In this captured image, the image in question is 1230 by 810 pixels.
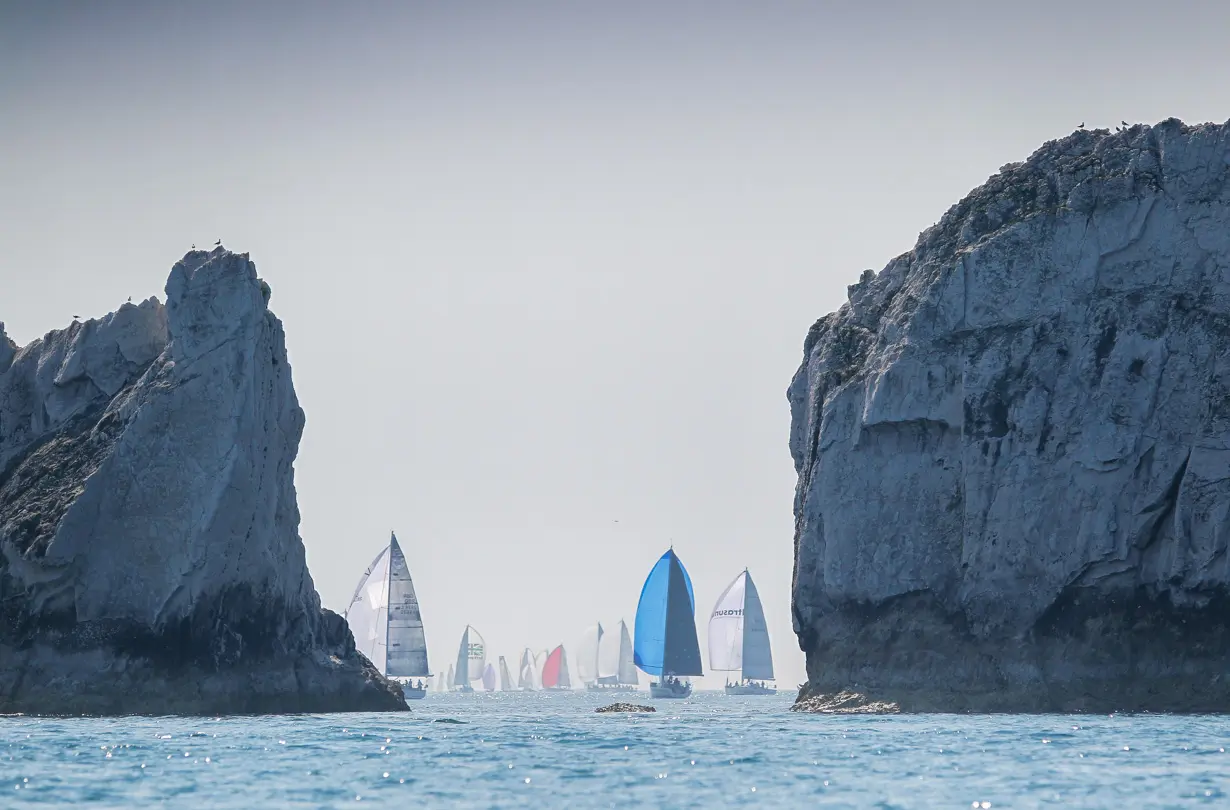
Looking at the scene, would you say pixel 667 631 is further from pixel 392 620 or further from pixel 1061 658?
pixel 1061 658

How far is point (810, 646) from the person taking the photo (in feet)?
217

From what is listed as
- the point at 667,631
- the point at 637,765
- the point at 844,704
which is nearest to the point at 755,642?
the point at 667,631

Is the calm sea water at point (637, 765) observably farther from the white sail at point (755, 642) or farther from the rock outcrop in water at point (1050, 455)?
the white sail at point (755, 642)

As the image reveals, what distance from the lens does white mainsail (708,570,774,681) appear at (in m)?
148

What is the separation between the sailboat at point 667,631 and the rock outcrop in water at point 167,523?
190ft

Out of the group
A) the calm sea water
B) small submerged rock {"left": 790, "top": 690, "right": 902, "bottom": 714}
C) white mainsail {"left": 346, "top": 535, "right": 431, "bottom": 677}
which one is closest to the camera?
the calm sea water

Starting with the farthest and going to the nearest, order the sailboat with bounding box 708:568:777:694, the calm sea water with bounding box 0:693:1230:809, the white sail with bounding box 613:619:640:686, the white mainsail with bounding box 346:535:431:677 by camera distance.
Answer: the white sail with bounding box 613:619:640:686 → the sailboat with bounding box 708:568:777:694 → the white mainsail with bounding box 346:535:431:677 → the calm sea water with bounding box 0:693:1230:809

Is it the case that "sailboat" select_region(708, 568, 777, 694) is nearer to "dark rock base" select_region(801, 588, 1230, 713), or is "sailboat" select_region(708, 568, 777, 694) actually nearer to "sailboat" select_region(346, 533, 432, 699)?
"sailboat" select_region(346, 533, 432, 699)

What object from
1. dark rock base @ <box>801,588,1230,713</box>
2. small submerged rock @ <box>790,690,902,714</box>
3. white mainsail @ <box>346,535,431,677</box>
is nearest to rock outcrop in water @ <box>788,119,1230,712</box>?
dark rock base @ <box>801,588,1230,713</box>

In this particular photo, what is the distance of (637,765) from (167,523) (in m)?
28.9

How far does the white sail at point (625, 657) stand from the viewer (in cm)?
19638

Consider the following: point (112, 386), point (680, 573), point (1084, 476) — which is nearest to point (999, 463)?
point (1084, 476)

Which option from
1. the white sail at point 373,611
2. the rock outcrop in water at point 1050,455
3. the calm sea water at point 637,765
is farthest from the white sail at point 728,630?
the calm sea water at point 637,765

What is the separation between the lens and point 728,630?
151 metres
